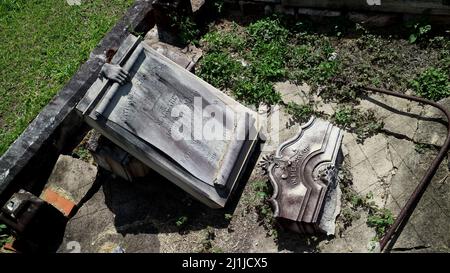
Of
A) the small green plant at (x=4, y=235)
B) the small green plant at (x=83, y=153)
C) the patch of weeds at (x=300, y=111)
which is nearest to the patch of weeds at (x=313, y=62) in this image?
the patch of weeds at (x=300, y=111)

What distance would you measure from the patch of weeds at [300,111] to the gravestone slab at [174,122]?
21.7 inches

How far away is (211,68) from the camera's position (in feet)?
22.4

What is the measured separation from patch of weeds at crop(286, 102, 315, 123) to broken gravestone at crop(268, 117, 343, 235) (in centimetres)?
34

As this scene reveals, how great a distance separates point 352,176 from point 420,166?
73 cm

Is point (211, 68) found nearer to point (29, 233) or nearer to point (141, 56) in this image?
point (141, 56)

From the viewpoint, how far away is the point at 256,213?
580 cm

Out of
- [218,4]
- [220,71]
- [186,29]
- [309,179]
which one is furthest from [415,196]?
[218,4]

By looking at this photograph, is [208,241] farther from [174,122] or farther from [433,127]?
[433,127]

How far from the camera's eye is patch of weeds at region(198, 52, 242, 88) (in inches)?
266

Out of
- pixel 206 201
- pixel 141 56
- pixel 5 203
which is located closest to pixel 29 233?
pixel 5 203

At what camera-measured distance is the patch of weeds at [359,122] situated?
6.13 meters

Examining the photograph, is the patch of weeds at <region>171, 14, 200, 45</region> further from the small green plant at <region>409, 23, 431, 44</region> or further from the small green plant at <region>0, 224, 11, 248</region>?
the small green plant at <region>0, 224, 11, 248</region>

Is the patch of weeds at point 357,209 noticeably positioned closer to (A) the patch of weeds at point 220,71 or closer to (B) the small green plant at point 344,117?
(B) the small green plant at point 344,117

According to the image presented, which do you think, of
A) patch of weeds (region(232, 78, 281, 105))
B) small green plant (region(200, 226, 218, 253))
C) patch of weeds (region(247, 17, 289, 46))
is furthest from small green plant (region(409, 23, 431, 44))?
small green plant (region(200, 226, 218, 253))
